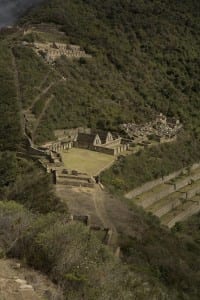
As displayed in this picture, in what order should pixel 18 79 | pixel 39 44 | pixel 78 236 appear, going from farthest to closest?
1. pixel 39 44
2. pixel 18 79
3. pixel 78 236

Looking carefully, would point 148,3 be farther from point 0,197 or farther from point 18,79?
point 0,197

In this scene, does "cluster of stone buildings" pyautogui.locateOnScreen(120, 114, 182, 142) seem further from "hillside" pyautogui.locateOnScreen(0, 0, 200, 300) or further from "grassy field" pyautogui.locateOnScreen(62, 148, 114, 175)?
"grassy field" pyautogui.locateOnScreen(62, 148, 114, 175)

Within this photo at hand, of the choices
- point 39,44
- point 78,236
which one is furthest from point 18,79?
point 78,236

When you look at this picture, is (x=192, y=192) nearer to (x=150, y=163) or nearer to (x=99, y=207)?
(x=150, y=163)

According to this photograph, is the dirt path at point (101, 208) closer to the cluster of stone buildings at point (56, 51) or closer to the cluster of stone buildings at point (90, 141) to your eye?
the cluster of stone buildings at point (90, 141)

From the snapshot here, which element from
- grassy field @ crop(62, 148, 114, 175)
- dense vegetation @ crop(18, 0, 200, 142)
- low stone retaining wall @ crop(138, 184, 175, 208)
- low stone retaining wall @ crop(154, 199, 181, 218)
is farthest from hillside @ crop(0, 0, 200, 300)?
low stone retaining wall @ crop(154, 199, 181, 218)

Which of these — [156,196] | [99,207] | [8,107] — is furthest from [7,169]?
[8,107]
